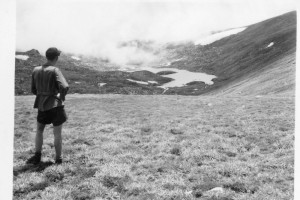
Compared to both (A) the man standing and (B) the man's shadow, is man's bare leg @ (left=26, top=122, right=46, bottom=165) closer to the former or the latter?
(A) the man standing

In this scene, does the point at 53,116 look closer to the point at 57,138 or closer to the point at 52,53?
the point at 57,138

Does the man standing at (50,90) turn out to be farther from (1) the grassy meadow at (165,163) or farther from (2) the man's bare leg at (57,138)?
(1) the grassy meadow at (165,163)

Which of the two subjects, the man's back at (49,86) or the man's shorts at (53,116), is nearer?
the man's back at (49,86)

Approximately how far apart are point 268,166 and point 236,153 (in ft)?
5.98

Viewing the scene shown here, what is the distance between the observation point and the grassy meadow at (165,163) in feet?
30.2

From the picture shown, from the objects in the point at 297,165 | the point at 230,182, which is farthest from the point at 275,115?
the point at 230,182

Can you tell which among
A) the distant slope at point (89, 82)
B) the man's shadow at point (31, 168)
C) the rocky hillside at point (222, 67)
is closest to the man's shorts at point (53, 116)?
the man's shadow at point (31, 168)

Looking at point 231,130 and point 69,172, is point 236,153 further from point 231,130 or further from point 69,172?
point 69,172

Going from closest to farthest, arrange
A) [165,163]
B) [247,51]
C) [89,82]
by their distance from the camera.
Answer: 1. [165,163]
2. [89,82]
3. [247,51]

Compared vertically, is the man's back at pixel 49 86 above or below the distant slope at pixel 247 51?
below

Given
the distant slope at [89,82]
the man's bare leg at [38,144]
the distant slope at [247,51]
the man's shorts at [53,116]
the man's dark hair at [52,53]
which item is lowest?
the man's bare leg at [38,144]

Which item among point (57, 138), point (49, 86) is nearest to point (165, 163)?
point (57, 138)

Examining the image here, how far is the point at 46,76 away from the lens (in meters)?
10.6

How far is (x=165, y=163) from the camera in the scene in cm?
1169
